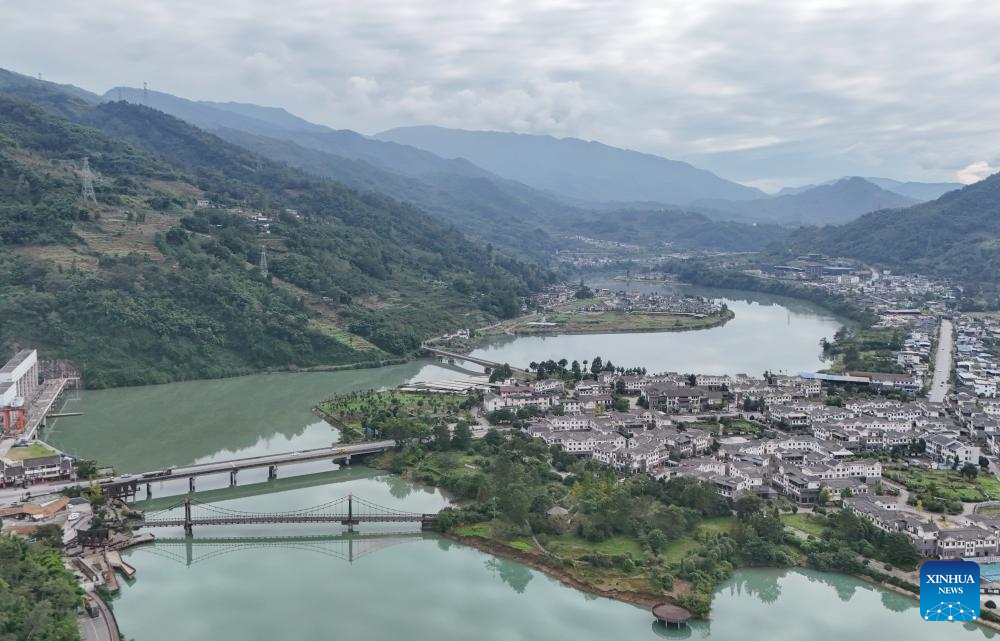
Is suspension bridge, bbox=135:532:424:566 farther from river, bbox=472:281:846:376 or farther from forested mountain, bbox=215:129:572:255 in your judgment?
forested mountain, bbox=215:129:572:255

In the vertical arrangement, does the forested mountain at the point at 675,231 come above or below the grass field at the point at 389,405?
above

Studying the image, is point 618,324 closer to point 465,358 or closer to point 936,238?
point 465,358

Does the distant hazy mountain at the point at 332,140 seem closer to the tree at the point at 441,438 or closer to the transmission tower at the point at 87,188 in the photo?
the transmission tower at the point at 87,188

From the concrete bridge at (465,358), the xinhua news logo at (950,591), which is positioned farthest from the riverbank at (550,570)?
the concrete bridge at (465,358)

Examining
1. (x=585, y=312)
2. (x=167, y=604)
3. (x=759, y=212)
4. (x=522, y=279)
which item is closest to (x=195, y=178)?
(x=522, y=279)

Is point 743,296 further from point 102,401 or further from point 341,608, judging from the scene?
point 341,608

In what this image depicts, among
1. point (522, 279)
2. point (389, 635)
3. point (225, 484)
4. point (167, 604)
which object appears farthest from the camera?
point (522, 279)
